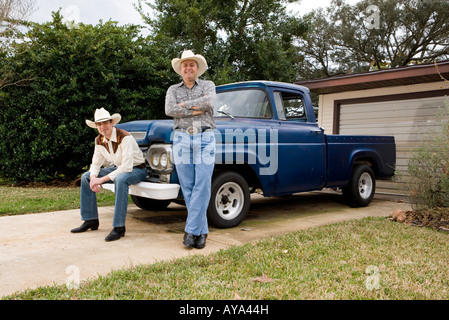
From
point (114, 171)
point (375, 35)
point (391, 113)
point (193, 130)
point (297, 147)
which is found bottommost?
point (114, 171)

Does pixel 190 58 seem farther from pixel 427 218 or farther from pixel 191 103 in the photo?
pixel 427 218

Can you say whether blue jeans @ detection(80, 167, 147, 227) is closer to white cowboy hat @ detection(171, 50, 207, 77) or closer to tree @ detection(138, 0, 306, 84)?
white cowboy hat @ detection(171, 50, 207, 77)

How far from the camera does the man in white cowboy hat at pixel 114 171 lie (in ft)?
14.8

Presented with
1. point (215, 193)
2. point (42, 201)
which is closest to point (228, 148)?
point (215, 193)

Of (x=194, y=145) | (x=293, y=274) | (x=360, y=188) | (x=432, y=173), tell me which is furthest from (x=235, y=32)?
(x=293, y=274)

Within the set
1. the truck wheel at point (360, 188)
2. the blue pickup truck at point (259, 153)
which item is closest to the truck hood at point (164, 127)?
the blue pickup truck at point (259, 153)

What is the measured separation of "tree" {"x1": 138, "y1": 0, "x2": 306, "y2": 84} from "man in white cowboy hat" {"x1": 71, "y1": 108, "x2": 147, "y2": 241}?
996cm

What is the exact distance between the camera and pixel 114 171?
460 centimetres

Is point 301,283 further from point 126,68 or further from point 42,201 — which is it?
point 126,68

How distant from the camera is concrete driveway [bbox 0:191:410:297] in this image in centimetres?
342

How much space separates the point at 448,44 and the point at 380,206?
20.6 m

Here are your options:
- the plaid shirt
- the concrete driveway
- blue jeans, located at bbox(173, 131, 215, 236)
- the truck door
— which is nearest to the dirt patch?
the concrete driveway

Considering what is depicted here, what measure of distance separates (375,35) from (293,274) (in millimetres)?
25426

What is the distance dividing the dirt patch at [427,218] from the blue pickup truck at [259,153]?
3.98 ft
